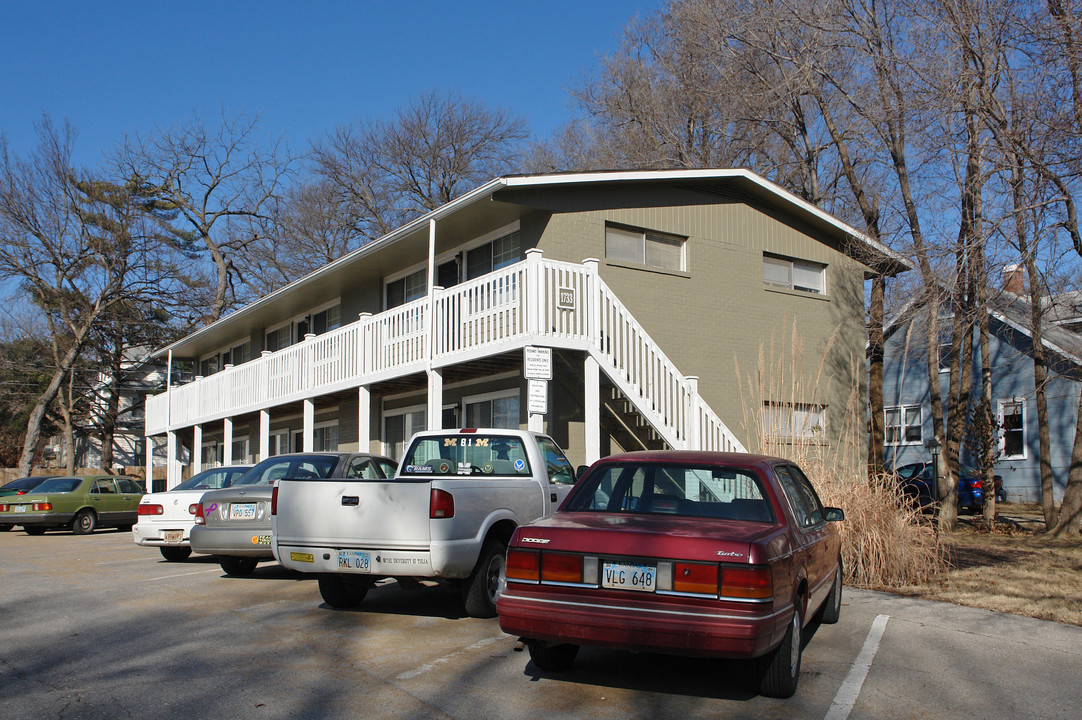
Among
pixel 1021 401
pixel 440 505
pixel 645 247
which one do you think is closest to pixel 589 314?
pixel 645 247

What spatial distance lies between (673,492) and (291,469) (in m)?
6.42

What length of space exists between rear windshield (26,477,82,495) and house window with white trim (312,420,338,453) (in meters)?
5.91

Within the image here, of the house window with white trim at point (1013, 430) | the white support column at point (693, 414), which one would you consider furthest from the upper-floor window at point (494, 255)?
the house window with white trim at point (1013, 430)

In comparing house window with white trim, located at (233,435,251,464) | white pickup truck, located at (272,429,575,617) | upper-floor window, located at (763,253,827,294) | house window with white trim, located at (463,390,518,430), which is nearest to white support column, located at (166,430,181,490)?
house window with white trim, located at (233,435,251,464)

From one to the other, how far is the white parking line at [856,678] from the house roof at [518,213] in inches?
362

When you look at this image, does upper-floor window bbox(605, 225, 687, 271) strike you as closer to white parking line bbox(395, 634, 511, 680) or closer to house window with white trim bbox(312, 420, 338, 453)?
white parking line bbox(395, 634, 511, 680)

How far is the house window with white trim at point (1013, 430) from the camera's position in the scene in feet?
90.4

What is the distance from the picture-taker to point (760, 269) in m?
18.2

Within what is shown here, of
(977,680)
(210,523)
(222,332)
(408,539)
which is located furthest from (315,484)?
(222,332)

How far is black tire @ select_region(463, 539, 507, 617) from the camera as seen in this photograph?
7.77 m

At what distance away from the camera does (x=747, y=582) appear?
4.90 metres

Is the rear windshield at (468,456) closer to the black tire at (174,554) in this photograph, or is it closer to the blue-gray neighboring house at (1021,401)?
the black tire at (174,554)

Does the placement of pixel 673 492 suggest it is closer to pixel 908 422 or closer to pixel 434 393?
pixel 434 393

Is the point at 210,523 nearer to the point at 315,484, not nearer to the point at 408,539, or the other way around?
the point at 315,484
